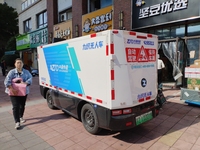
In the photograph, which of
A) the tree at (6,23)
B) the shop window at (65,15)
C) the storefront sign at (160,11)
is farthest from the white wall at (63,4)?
the tree at (6,23)

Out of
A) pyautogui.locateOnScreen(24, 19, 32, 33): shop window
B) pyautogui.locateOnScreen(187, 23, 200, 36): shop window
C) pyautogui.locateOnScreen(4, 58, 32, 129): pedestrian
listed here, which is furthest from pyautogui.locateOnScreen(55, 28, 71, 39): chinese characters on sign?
pyautogui.locateOnScreen(4, 58, 32, 129): pedestrian

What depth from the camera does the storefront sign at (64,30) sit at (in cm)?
1395

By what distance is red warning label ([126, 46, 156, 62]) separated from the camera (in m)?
3.06

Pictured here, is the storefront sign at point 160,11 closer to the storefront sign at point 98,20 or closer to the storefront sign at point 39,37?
the storefront sign at point 98,20

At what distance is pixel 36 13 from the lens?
19344 millimetres

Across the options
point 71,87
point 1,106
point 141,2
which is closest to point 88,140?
point 71,87

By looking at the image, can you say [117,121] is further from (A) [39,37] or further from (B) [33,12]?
(B) [33,12]

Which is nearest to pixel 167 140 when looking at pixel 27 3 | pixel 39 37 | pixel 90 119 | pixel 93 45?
pixel 90 119

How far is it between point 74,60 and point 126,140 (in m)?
2.17

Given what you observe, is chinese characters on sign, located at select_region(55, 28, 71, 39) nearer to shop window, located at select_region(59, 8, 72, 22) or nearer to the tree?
shop window, located at select_region(59, 8, 72, 22)

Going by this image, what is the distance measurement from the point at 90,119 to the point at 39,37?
679 inches

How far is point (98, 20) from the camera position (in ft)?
36.4

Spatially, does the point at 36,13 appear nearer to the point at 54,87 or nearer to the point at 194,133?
the point at 54,87

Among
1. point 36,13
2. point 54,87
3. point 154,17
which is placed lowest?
point 54,87
